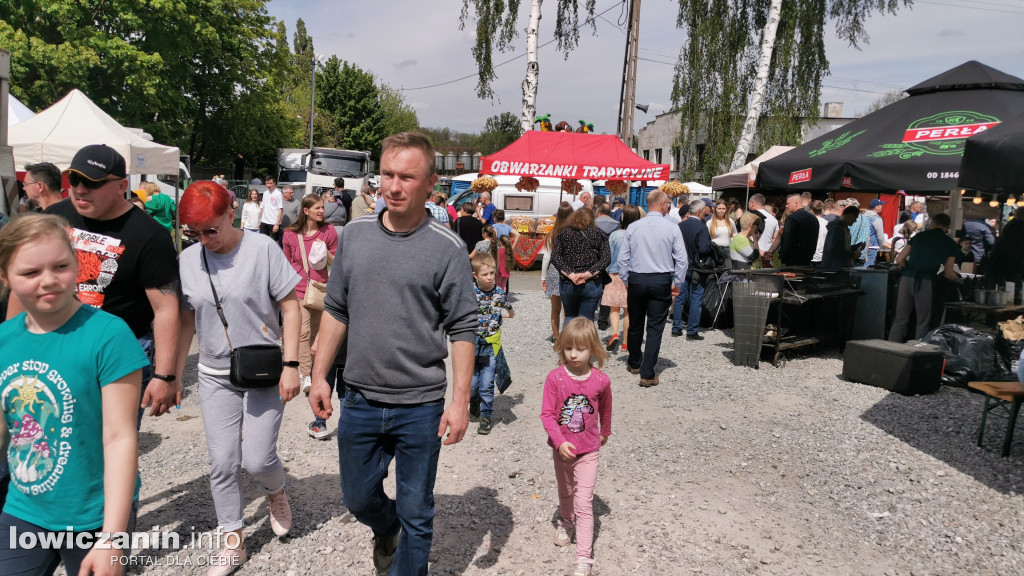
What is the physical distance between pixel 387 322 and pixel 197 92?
32.1 m

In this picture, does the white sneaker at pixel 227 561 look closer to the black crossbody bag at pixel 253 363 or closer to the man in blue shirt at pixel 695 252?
the black crossbody bag at pixel 253 363

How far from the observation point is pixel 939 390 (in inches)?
272

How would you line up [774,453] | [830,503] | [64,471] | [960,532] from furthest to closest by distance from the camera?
1. [774,453]
2. [830,503]
3. [960,532]
4. [64,471]

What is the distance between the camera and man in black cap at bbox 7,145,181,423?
2.82m

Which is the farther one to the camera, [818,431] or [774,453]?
[818,431]

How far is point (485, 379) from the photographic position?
17.4 ft

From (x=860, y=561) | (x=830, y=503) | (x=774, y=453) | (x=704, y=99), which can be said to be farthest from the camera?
(x=704, y=99)

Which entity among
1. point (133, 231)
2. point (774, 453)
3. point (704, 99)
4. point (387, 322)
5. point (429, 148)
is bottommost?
point (774, 453)

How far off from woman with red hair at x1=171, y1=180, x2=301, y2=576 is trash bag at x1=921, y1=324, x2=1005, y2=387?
6792mm

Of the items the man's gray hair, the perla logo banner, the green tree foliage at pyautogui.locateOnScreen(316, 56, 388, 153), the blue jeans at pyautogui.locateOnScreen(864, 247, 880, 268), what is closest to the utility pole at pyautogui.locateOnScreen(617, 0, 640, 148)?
the blue jeans at pyautogui.locateOnScreen(864, 247, 880, 268)

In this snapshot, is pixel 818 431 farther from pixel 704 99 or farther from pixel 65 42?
pixel 65 42

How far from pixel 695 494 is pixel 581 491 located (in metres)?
1.37

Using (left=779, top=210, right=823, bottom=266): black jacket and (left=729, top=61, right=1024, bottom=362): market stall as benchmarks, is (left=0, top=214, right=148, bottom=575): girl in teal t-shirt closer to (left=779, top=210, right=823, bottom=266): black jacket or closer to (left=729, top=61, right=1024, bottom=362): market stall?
(left=729, top=61, right=1024, bottom=362): market stall

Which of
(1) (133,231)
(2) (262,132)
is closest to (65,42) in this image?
(2) (262,132)
